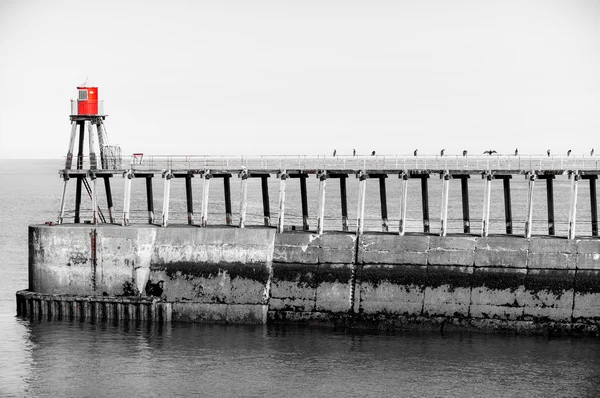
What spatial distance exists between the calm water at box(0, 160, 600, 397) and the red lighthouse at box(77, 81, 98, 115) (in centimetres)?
1424

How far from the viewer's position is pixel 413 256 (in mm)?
50906

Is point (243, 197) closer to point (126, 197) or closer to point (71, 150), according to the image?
point (126, 197)

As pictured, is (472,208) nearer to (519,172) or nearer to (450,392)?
(519,172)

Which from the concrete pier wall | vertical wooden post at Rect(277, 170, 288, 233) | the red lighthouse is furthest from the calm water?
the red lighthouse

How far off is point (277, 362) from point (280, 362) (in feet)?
0.46

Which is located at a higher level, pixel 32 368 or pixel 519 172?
pixel 519 172

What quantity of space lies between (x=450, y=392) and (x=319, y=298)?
39.9ft

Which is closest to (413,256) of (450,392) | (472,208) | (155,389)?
(450,392)

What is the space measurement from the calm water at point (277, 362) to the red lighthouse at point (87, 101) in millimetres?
14241

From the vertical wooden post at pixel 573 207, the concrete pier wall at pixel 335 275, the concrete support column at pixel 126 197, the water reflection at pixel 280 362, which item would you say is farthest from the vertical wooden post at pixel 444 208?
the concrete support column at pixel 126 197

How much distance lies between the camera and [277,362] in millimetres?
44875

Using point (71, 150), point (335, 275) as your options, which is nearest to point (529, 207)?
point (335, 275)

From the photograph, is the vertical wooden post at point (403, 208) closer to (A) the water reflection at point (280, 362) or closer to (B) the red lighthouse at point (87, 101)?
(A) the water reflection at point (280, 362)

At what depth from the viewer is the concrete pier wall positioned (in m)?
49.5
